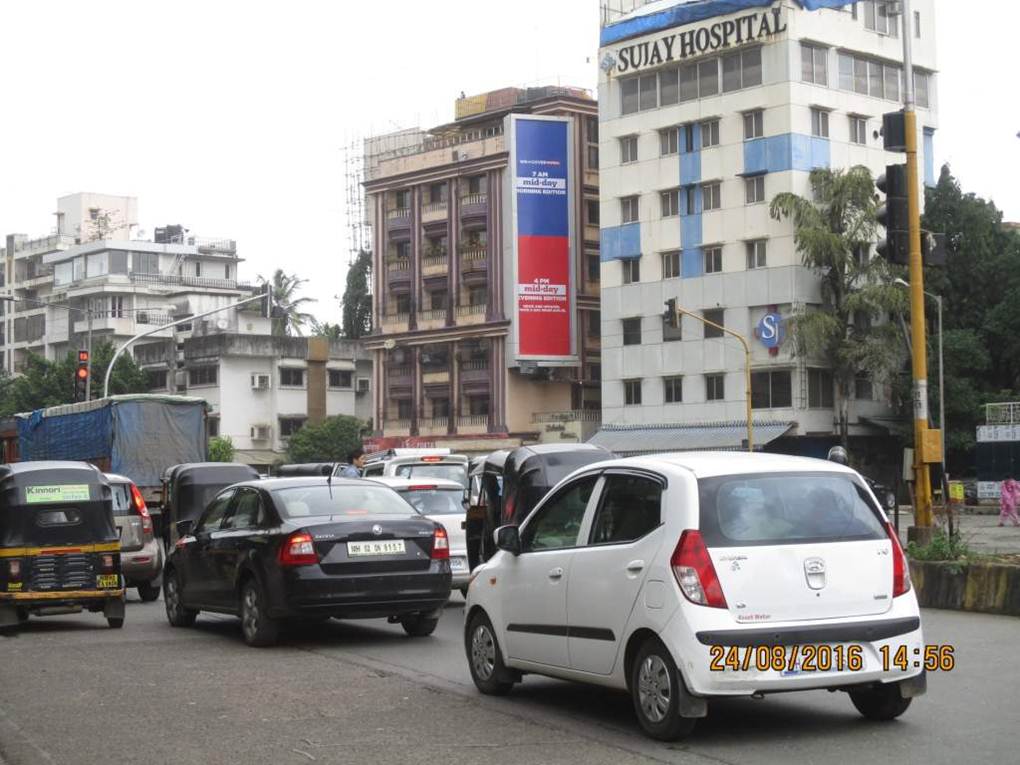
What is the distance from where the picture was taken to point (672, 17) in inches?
2515

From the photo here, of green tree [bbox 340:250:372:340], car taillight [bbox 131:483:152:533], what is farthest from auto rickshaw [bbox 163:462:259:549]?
green tree [bbox 340:250:372:340]

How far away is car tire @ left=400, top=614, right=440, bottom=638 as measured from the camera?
14.7 metres

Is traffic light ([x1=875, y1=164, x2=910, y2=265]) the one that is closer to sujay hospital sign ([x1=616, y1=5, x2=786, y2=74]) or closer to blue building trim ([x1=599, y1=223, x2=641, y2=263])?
sujay hospital sign ([x1=616, y1=5, x2=786, y2=74])

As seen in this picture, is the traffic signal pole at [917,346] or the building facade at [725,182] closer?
the traffic signal pole at [917,346]

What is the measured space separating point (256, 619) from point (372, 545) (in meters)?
1.32

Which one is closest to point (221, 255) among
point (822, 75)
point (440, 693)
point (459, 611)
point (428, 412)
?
point (428, 412)

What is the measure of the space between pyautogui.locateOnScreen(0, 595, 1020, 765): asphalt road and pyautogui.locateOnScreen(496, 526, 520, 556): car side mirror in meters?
1.03

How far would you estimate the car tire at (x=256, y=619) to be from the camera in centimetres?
1380

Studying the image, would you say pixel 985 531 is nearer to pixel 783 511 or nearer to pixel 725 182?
pixel 725 182

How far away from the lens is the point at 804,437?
60188 millimetres

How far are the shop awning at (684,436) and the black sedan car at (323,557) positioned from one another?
45.8 metres

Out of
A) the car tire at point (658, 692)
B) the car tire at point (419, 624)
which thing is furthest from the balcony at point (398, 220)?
the car tire at point (658, 692)

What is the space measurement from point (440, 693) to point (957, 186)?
59213 mm

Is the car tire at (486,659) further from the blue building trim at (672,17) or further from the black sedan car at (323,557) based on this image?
the blue building trim at (672,17)
